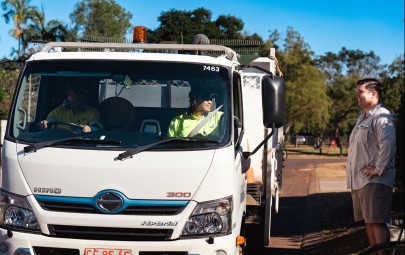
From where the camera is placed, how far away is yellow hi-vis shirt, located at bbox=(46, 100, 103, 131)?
5820 millimetres

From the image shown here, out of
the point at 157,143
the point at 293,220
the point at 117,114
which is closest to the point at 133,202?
the point at 157,143

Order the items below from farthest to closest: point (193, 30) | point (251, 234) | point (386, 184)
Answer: point (193, 30) → point (251, 234) → point (386, 184)

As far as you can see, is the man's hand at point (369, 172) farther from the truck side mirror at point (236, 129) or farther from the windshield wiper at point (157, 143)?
the windshield wiper at point (157, 143)

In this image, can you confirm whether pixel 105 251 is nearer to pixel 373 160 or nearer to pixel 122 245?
pixel 122 245

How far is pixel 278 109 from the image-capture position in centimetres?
591

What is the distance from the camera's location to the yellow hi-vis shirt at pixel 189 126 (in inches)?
227

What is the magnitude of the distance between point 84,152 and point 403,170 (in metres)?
6.03

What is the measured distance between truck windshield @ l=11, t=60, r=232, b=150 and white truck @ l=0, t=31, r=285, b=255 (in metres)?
0.01

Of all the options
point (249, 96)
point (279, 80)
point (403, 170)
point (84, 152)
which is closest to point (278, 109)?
point (279, 80)

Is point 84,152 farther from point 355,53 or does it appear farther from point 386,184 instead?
point 355,53

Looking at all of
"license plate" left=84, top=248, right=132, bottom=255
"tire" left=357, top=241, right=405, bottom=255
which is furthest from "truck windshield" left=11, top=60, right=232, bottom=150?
"tire" left=357, top=241, right=405, bottom=255

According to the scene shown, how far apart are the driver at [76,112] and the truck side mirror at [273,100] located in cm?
143

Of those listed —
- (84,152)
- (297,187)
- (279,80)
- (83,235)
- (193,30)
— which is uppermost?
(193,30)

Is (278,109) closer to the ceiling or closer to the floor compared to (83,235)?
closer to the ceiling
